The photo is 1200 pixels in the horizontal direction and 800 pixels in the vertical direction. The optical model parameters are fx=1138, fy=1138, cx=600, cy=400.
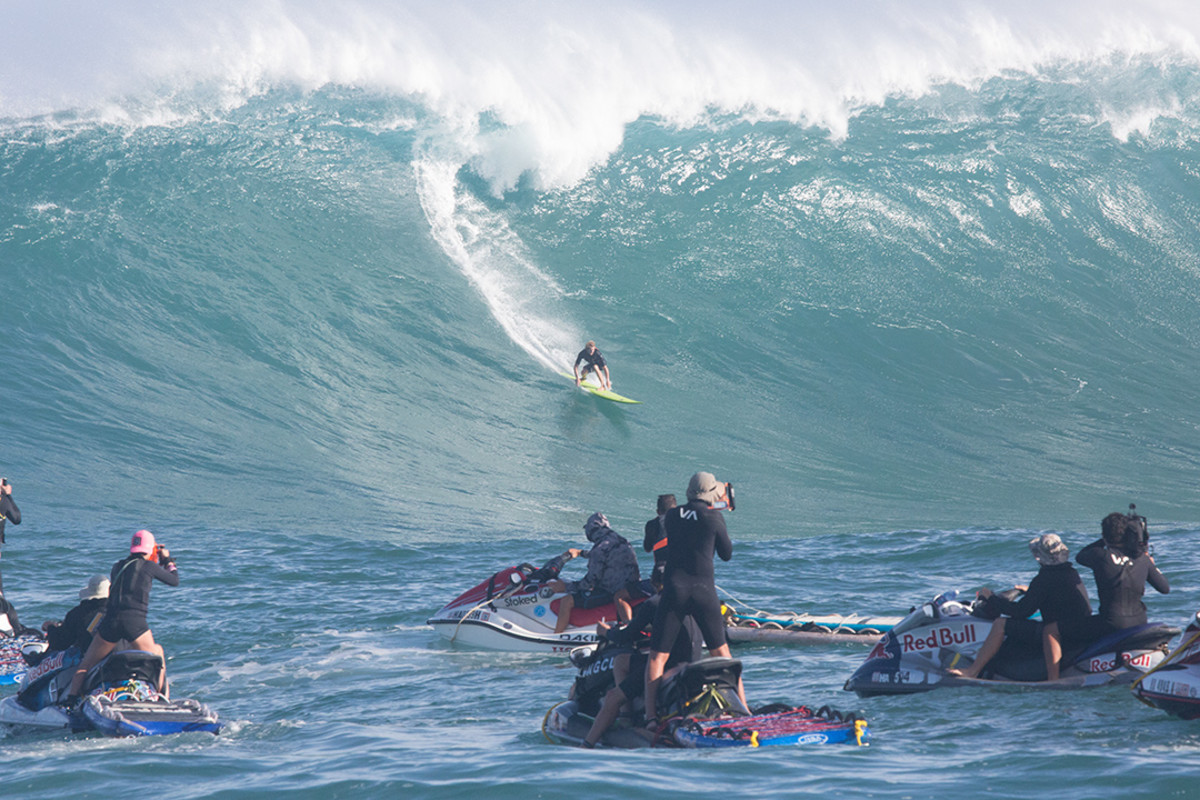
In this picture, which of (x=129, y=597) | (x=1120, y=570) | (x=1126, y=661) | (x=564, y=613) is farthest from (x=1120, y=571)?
(x=129, y=597)

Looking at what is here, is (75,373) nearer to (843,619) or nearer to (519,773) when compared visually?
(843,619)

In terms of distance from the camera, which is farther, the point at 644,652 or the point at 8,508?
the point at 8,508

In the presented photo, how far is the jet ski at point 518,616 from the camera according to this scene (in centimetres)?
1152

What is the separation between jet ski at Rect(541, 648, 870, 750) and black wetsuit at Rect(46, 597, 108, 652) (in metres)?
3.93

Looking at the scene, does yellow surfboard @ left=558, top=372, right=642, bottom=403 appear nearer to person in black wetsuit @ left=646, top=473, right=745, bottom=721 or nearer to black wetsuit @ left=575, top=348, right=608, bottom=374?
black wetsuit @ left=575, top=348, right=608, bottom=374

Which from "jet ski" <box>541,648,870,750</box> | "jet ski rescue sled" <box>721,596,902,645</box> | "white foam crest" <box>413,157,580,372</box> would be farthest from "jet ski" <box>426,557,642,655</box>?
"white foam crest" <box>413,157,580,372</box>

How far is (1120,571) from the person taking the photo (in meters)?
7.82

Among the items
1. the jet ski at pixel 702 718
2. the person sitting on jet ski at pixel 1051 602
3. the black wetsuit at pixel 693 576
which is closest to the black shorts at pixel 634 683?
the jet ski at pixel 702 718

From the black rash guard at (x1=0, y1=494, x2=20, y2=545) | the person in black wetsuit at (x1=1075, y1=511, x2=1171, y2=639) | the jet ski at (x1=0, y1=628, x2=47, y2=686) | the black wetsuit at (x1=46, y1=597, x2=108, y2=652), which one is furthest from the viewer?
the black rash guard at (x1=0, y1=494, x2=20, y2=545)

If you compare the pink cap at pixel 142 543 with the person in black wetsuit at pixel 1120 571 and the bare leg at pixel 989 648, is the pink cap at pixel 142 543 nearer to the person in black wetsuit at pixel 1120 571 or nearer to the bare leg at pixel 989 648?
the bare leg at pixel 989 648

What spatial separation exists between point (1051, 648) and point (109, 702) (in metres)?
6.71

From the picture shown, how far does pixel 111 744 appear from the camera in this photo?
765cm

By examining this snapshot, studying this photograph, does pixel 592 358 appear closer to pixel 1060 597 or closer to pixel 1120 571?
pixel 1060 597

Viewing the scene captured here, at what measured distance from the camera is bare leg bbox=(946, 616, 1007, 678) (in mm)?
8305
